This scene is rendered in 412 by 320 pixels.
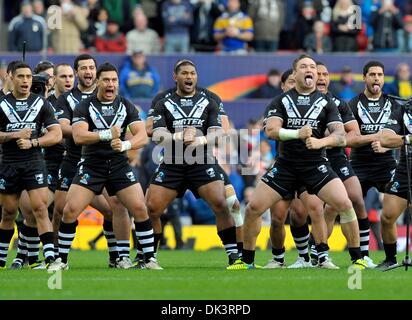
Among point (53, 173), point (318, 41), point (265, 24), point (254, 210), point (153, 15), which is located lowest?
point (254, 210)

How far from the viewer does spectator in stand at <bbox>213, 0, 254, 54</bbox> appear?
28953 millimetres

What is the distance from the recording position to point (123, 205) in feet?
59.5

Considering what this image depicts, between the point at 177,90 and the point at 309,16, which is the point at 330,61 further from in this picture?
the point at 177,90

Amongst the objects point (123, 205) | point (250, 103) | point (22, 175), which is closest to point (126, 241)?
point (123, 205)

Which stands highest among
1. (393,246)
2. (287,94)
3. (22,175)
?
(287,94)

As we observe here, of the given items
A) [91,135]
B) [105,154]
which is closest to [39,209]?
[105,154]

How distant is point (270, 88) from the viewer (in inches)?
1102

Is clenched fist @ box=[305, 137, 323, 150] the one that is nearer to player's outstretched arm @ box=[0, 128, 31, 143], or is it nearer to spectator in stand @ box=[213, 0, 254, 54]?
player's outstretched arm @ box=[0, 128, 31, 143]

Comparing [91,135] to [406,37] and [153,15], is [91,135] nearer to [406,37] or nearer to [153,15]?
[153,15]

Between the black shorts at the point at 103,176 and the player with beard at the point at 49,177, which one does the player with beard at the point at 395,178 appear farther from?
the player with beard at the point at 49,177

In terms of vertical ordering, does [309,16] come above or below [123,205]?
above

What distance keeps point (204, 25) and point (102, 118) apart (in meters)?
11.8

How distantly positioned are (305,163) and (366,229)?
2.48 meters

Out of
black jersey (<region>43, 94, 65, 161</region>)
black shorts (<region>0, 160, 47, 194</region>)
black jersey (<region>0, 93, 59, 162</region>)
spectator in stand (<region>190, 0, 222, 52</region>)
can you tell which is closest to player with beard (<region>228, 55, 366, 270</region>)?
black shorts (<region>0, 160, 47, 194</region>)
